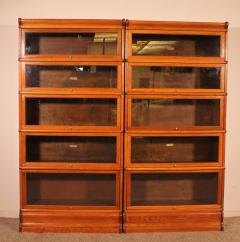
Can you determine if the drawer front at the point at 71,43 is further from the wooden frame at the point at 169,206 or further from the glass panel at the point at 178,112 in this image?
the wooden frame at the point at 169,206

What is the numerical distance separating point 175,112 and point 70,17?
131 cm

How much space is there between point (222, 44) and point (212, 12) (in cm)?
54

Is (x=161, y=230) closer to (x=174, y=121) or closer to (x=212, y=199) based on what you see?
(x=212, y=199)

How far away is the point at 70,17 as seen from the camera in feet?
9.95

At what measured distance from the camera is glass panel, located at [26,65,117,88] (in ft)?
8.98

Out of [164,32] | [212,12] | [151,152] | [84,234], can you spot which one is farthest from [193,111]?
[84,234]

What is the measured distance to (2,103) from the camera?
10.0 feet

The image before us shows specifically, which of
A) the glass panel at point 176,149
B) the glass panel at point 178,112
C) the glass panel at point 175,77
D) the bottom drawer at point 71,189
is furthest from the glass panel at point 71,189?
the glass panel at point 175,77

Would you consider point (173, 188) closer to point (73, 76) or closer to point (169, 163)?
point (169, 163)

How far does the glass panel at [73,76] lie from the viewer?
2736mm

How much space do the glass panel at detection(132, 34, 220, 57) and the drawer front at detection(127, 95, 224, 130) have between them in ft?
1.26

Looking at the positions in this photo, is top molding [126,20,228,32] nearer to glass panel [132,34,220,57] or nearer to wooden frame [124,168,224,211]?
glass panel [132,34,220,57]

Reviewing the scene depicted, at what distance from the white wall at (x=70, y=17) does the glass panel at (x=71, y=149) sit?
1.21ft

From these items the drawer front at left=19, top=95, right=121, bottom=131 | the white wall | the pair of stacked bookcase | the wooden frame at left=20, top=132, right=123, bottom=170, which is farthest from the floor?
the drawer front at left=19, top=95, right=121, bottom=131
